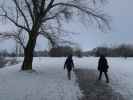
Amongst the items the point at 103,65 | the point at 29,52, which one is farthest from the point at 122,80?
the point at 29,52

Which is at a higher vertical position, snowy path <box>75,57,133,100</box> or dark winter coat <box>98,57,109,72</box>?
dark winter coat <box>98,57,109,72</box>

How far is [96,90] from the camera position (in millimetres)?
14891

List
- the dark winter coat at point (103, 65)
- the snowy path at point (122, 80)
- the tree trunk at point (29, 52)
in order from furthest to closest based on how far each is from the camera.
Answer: the tree trunk at point (29, 52)
the dark winter coat at point (103, 65)
the snowy path at point (122, 80)

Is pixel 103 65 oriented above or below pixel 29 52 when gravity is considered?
below

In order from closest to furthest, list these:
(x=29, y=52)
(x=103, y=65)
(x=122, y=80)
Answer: (x=103, y=65), (x=122, y=80), (x=29, y=52)

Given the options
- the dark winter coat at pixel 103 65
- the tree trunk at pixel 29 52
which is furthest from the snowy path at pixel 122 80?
the tree trunk at pixel 29 52

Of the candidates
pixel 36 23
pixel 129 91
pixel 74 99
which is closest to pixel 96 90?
pixel 129 91

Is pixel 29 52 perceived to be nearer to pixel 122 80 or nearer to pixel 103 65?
pixel 103 65

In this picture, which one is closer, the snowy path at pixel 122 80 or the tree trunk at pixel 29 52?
the snowy path at pixel 122 80

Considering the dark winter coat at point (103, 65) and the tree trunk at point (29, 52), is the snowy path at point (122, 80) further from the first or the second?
the tree trunk at point (29, 52)

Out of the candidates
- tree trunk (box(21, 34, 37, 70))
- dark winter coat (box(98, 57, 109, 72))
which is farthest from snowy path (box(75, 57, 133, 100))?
tree trunk (box(21, 34, 37, 70))

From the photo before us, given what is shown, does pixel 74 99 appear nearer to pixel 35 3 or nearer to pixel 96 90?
pixel 96 90

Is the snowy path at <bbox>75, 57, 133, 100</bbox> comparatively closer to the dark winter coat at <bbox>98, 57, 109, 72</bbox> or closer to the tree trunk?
the dark winter coat at <bbox>98, 57, 109, 72</bbox>

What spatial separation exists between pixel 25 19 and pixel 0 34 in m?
2.74
